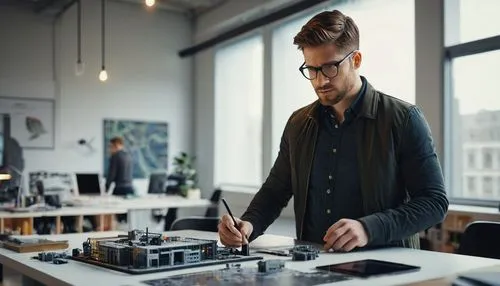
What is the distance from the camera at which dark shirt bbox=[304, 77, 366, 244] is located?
74.2 inches

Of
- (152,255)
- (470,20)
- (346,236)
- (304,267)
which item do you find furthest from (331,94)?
(470,20)

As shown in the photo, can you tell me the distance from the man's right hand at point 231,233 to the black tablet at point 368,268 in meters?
0.37

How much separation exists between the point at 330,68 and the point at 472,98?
3844 millimetres

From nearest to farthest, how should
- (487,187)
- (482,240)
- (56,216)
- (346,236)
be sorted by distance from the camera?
1. (346,236)
2. (482,240)
3. (487,187)
4. (56,216)

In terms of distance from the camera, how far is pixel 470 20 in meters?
5.26

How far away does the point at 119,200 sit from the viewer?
6684mm

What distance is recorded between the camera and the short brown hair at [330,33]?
1.80m

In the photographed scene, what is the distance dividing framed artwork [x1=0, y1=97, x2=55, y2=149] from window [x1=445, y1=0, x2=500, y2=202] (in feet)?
19.4

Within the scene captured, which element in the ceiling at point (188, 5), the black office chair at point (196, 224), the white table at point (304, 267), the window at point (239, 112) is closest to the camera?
the white table at point (304, 267)

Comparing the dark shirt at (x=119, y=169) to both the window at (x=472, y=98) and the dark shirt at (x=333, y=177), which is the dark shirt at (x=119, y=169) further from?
the dark shirt at (x=333, y=177)

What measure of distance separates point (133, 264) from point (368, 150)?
88 cm

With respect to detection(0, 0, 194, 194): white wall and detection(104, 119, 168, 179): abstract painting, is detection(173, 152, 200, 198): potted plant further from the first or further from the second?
detection(0, 0, 194, 194): white wall

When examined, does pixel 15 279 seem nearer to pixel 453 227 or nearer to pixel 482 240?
pixel 482 240

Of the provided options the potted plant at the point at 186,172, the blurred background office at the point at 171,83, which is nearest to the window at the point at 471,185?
the blurred background office at the point at 171,83
